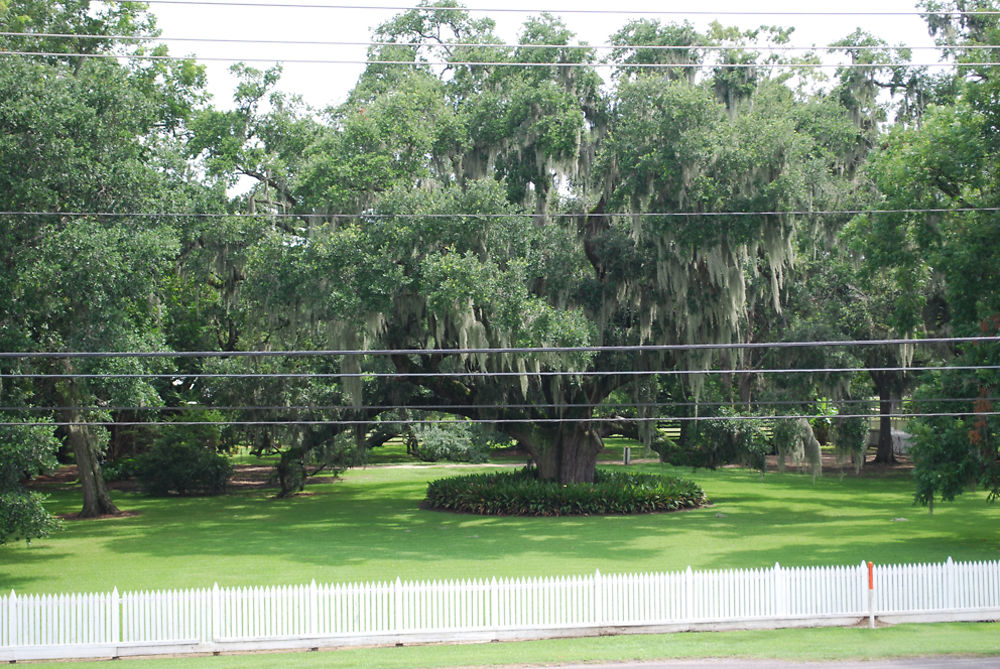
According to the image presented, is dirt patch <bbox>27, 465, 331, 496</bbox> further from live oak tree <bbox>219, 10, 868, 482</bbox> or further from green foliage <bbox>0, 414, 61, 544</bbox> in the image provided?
green foliage <bbox>0, 414, 61, 544</bbox>

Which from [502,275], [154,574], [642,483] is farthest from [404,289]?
[642,483]

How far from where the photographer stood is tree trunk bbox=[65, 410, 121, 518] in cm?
2831

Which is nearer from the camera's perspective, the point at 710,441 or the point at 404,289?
the point at 404,289

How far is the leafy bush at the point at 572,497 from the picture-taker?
27.9m

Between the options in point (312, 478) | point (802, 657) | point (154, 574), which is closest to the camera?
point (802, 657)

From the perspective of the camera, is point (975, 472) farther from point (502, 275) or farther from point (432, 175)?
point (432, 175)

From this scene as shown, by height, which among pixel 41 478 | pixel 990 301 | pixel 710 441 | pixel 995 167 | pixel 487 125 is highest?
pixel 487 125

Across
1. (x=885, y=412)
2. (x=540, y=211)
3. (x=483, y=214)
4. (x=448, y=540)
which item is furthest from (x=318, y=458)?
(x=885, y=412)

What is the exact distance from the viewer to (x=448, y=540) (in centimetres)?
2312

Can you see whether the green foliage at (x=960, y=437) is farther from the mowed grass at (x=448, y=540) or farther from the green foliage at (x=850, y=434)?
the green foliage at (x=850, y=434)

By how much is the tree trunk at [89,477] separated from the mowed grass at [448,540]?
46.2 inches

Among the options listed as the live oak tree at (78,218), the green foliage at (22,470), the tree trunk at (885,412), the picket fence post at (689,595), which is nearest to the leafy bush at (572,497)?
the live oak tree at (78,218)

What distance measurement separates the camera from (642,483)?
29266 millimetres

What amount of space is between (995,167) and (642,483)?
14.2 metres
